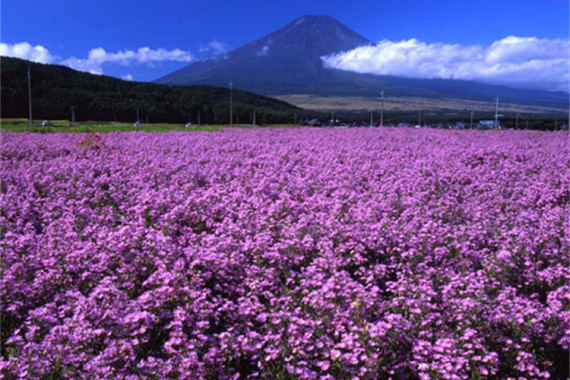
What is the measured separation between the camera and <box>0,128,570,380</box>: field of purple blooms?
3.53 meters

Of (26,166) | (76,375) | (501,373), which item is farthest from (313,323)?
(26,166)

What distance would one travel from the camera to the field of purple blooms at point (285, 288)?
3525 mm

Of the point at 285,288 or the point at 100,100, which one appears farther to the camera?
the point at 100,100

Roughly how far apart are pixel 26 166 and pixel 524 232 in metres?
10.7

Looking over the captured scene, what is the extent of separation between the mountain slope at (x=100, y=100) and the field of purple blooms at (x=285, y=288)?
279ft

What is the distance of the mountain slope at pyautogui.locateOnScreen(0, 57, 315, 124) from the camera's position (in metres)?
96.3

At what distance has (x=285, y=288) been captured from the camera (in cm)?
461

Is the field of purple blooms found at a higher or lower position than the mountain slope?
lower

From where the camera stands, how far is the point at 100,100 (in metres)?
100

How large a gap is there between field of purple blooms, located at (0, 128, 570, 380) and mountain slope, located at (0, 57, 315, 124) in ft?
279

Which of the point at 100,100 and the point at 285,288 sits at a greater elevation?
the point at 100,100

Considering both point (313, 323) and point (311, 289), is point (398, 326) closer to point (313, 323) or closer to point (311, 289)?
point (313, 323)

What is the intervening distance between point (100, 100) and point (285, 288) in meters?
105

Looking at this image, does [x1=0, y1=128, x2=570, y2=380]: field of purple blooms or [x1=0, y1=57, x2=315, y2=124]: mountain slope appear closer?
[x1=0, y1=128, x2=570, y2=380]: field of purple blooms
